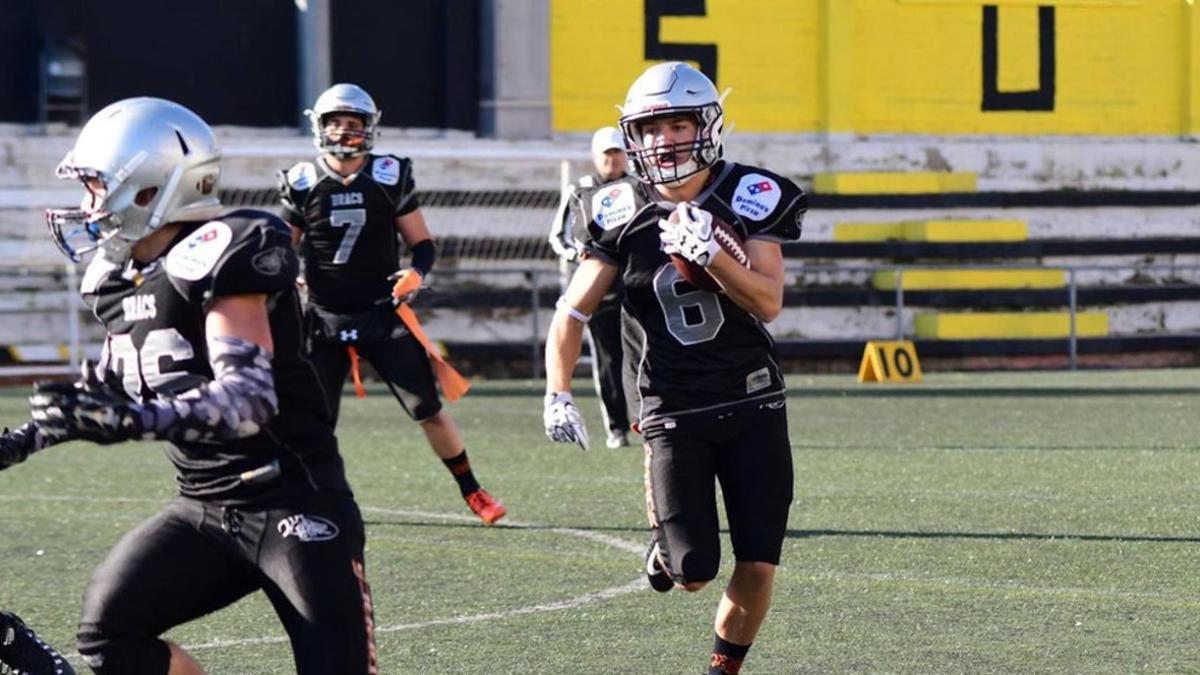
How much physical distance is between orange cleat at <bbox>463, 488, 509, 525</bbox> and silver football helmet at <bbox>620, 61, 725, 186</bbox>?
353 cm

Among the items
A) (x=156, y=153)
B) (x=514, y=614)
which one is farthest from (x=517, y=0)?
(x=156, y=153)

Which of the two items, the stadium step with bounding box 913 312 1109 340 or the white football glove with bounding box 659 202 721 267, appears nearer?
the white football glove with bounding box 659 202 721 267

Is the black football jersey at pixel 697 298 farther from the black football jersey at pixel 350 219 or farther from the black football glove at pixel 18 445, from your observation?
the black football jersey at pixel 350 219

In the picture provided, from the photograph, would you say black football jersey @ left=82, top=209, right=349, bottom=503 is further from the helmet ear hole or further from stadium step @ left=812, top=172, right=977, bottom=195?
stadium step @ left=812, top=172, right=977, bottom=195

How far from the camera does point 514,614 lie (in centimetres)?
696

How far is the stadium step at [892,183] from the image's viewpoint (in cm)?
2219

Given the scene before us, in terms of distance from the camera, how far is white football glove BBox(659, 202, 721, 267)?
5426mm

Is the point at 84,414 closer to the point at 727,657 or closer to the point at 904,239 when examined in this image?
the point at 727,657

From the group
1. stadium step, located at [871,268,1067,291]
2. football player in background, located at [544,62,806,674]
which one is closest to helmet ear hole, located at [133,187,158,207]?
football player in background, located at [544,62,806,674]

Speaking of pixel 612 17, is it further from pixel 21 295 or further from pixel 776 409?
pixel 776 409

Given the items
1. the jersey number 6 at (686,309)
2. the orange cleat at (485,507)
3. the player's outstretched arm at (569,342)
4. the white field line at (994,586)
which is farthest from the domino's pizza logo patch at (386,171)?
the jersey number 6 at (686,309)

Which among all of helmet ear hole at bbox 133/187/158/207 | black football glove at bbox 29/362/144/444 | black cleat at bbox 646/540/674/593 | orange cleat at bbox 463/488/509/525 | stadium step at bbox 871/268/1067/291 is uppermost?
helmet ear hole at bbox 133/187/158/207

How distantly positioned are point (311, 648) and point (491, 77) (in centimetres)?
Answer: 1726

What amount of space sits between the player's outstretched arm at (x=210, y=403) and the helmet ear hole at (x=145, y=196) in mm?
297
